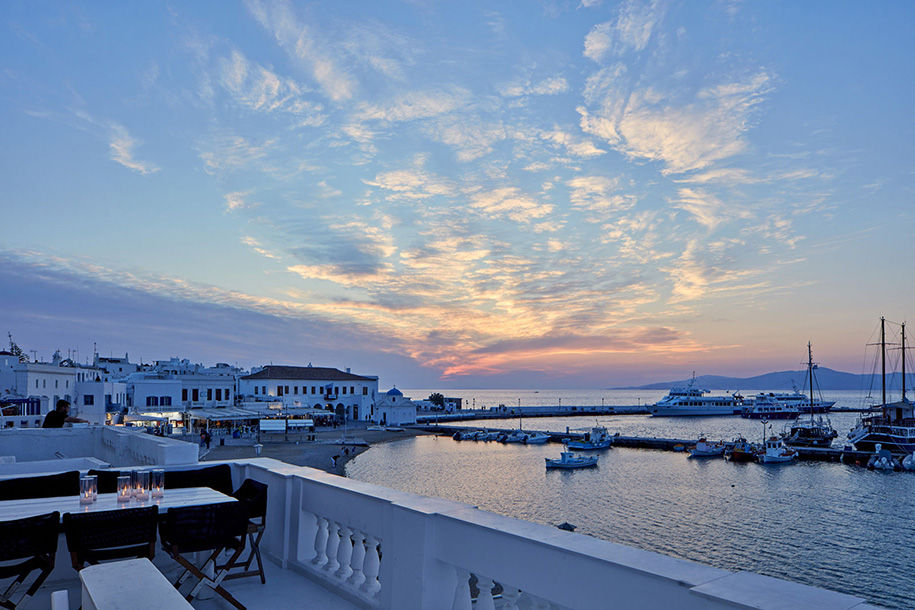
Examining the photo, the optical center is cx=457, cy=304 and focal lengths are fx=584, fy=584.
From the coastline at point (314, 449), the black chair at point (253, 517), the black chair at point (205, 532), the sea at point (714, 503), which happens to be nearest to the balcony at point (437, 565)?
the black chair at point (253, 517)

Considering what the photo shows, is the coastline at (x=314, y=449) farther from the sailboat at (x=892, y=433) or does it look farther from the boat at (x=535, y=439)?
the sailboat at (x=892, y=433)

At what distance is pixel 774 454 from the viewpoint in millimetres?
62656

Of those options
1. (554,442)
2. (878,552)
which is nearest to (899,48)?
(878,552)

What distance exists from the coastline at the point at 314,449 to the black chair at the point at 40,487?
34.2 meters

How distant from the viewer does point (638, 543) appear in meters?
29.3

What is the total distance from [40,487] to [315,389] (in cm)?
7765

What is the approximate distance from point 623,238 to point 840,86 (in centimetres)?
1615

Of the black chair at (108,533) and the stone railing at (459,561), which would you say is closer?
the stone railing at (459,561)

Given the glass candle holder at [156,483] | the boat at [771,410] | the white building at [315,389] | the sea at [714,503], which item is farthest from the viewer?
the boat at [771,410]

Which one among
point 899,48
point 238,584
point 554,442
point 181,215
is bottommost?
point 554,442

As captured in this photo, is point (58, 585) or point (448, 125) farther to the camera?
point (448, 125)

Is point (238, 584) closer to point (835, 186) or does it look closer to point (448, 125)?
point (448, 125)

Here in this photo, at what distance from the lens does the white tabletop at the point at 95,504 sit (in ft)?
15.3

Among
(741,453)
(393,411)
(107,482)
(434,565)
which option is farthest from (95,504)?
(393,411)
